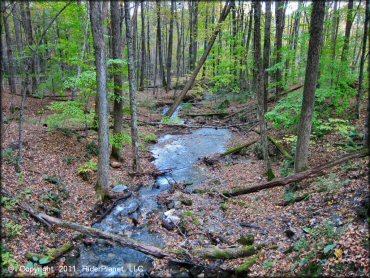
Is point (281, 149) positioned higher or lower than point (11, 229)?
higher

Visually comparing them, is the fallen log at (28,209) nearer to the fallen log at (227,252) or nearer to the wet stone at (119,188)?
the wet stone at (119,188)

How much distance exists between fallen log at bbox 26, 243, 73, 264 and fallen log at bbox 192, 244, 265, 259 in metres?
3.15

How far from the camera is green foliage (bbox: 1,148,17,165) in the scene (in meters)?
9.12

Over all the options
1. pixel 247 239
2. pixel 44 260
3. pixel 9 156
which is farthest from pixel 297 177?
pixel 9 156

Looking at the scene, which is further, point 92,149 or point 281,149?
point 92,149

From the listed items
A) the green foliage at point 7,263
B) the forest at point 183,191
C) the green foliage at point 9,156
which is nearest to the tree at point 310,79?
the forest at point 183,191

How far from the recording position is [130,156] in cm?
1402

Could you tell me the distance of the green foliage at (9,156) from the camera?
9125mm

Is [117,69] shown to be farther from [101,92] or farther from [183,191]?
[183,191]

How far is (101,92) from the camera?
28.5 feet

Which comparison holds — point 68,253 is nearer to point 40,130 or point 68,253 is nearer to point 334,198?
point 334,198

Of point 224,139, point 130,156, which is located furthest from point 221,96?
point 130,156

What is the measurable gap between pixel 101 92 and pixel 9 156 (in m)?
4.09

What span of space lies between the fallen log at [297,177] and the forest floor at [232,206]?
0.71ft
